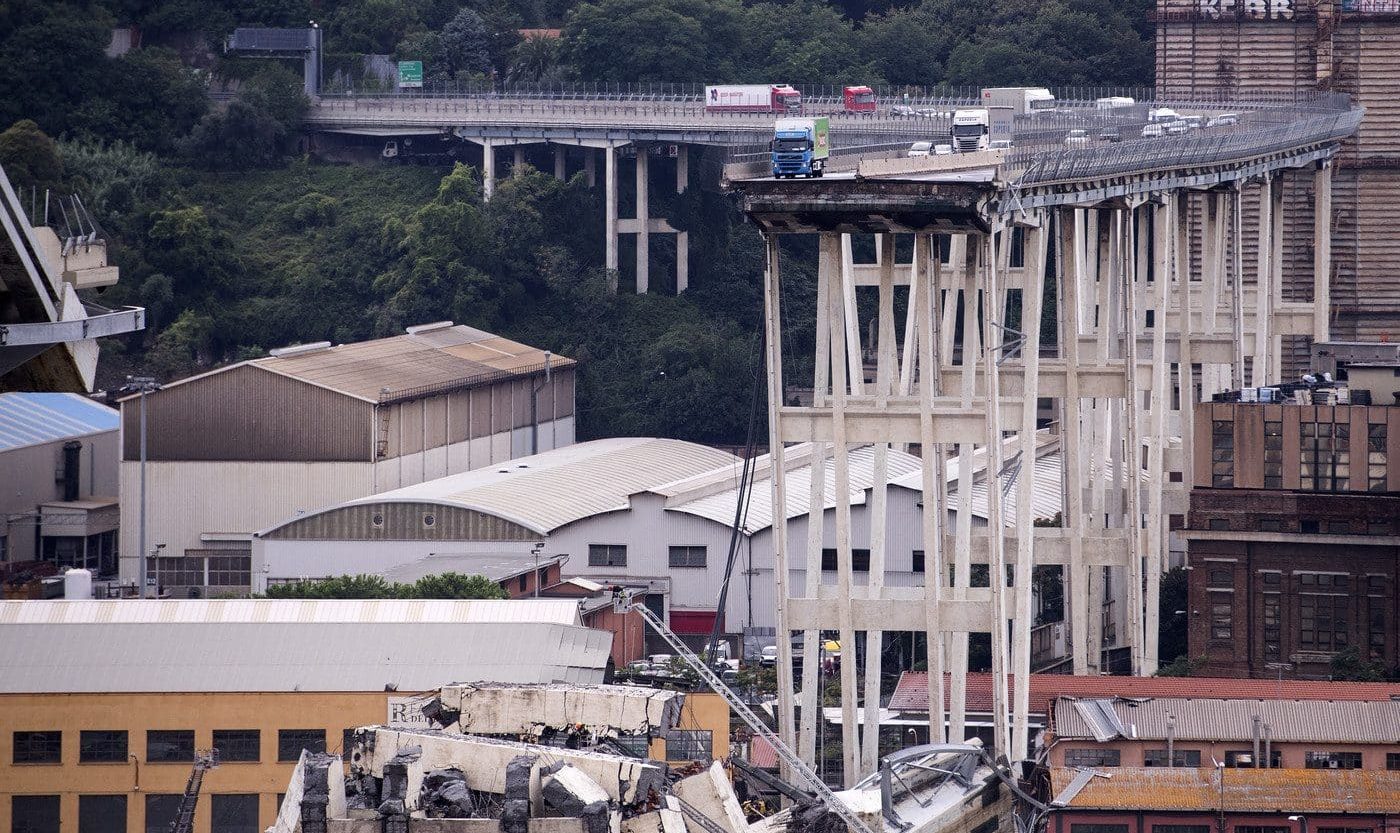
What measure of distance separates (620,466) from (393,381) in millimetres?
8188

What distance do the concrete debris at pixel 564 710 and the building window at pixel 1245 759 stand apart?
560 inches

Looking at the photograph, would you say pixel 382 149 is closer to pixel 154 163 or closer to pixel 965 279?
pixel 154 163

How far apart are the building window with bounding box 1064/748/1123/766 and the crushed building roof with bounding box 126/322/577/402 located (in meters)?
38.5

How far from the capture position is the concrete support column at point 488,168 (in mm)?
111688

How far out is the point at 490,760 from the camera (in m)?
33.9

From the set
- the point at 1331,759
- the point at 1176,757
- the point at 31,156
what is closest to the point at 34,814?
the point at 1176,757

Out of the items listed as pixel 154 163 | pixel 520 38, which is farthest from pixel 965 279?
pixel 520 38

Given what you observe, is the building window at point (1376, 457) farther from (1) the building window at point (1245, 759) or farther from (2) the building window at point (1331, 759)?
(1) the building window at point (1245, 759)

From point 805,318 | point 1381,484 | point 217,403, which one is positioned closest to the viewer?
point 1381,484

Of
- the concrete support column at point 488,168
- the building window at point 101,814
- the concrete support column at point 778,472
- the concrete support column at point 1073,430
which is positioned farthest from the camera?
the concrete support column at point 488,168

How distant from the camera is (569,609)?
182 ft

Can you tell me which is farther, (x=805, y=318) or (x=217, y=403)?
(x=805, y=318)

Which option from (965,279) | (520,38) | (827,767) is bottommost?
(827,767)

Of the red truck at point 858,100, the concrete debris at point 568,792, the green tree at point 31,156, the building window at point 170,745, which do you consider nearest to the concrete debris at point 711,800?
the concrete debris at point 568,792
